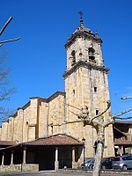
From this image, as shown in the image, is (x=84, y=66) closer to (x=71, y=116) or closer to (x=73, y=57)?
(x=73, y=57)

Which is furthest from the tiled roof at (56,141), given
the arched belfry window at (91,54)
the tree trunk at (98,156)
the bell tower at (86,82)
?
the tree trunk at (98,156)

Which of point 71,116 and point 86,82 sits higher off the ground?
point 86,82

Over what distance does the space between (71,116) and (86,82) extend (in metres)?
5.11

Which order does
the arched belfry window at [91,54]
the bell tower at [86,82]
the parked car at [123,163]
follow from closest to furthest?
the parked car at [123,163] < the bell tower at [86,82] < the arched belfry window at [91,54]

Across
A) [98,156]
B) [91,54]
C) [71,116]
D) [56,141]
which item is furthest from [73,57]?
[98,156]

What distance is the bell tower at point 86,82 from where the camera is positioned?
28.5m

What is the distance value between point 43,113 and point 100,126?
2702cm

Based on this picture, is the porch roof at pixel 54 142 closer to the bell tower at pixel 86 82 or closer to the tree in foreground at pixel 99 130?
the bell tower at pixel 86 82

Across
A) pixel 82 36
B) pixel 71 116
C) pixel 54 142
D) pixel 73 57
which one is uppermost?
pixel 82 36

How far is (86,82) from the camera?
30641 mm

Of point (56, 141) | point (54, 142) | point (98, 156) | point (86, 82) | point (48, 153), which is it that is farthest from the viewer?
point (48, 153)

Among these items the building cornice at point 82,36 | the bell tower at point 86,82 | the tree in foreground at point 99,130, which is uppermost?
the building cornice at point 82,36

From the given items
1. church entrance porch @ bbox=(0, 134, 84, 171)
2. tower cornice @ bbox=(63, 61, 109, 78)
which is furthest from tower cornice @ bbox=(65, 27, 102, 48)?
church entrance porch @ bbox=(0, 134, 84, 171)

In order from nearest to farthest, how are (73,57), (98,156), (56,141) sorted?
(98,156)
(56,141)
(73,57)
